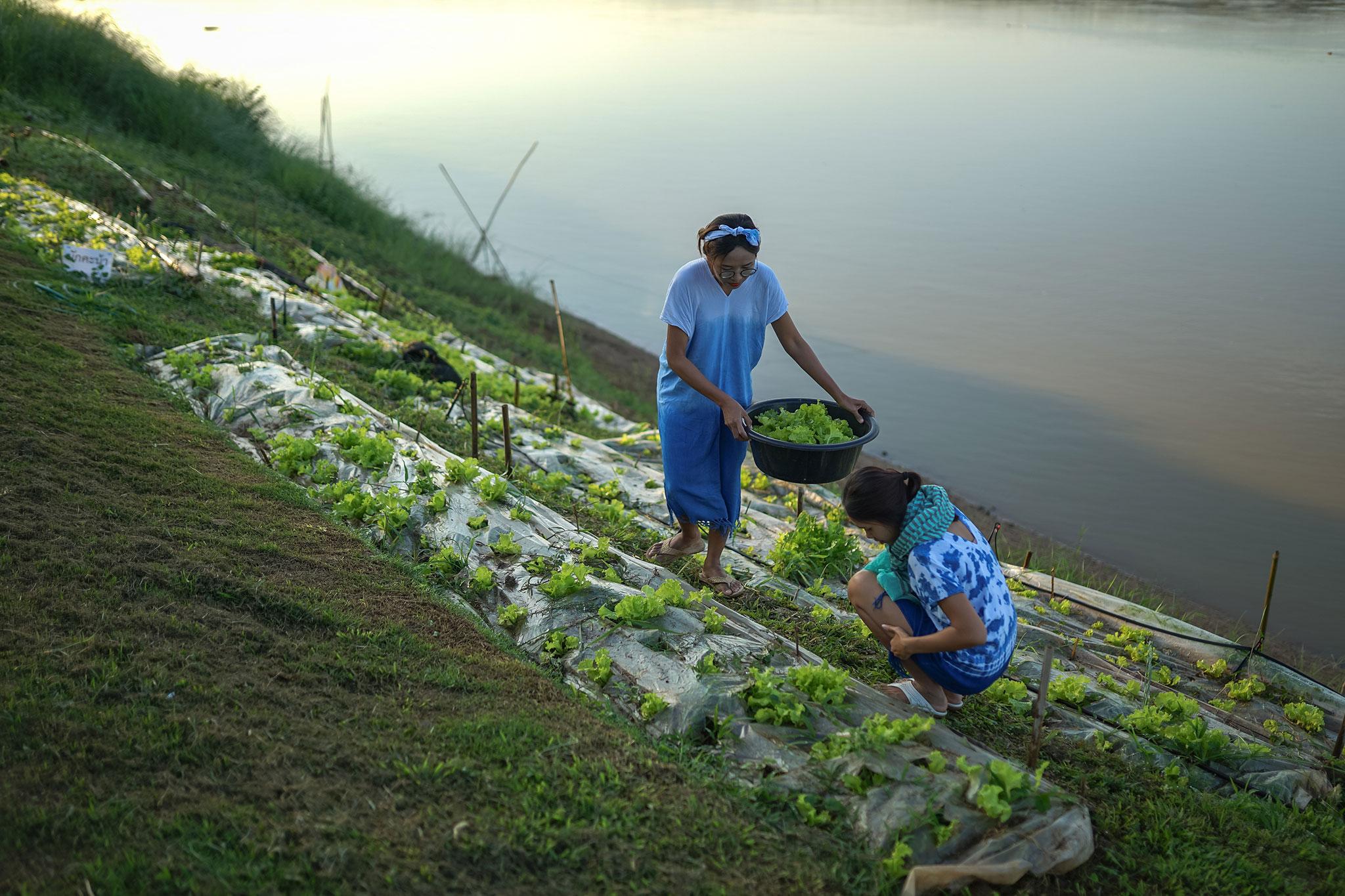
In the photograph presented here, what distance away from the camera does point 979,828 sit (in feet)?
8.76

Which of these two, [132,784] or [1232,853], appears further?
[1232,853]

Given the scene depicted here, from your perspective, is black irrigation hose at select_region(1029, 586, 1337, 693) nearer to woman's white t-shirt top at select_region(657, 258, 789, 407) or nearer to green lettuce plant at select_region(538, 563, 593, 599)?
woman's white t-shirt top at select_region(657, 258, 789, 407)

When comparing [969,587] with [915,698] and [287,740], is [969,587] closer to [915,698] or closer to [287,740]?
[915,698]

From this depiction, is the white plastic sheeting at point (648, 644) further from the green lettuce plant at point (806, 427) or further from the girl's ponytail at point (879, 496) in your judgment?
the green lettuce plant at point (806, 427)

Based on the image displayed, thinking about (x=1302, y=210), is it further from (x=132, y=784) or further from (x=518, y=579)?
(x=132, y=784)

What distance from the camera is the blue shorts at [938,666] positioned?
3.17 m

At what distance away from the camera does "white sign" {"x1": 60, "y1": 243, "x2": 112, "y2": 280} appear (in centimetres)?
644

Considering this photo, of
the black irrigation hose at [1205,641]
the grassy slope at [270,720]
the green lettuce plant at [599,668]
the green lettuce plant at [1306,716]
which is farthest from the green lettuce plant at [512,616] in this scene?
the green lettuce plant at [1306,716]

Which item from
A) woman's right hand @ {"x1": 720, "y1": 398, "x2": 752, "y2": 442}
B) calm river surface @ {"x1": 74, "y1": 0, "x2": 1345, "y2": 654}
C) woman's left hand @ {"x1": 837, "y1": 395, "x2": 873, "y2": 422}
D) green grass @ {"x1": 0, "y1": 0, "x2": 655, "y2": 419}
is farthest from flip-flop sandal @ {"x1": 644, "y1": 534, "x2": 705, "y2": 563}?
green grass @ {"x1": 0, "y1": 0, "x2": 655, "y2": 419}

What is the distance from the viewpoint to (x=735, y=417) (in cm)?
378

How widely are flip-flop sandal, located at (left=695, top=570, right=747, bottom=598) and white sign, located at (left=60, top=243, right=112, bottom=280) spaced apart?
495 cm

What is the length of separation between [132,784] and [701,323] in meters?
2.48

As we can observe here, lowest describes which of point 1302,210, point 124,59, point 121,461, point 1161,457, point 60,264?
point 1161,457

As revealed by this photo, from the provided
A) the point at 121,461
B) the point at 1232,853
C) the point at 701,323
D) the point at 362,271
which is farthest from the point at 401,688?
the point at 362,271
